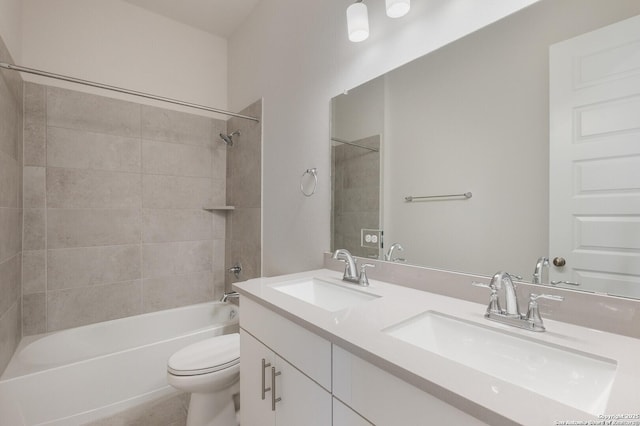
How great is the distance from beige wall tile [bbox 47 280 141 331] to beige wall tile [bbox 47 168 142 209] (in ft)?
2.08

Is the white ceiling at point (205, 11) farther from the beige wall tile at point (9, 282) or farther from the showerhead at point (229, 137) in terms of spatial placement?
the beige wall tile at point (9, 282)

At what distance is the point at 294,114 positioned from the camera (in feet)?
6.01

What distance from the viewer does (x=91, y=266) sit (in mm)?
2098

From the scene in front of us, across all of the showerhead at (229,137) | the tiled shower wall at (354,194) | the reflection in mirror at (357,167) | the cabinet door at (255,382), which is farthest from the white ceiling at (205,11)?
the cabinet door at (255,382)

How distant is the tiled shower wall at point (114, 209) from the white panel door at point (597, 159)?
2519 millimetres

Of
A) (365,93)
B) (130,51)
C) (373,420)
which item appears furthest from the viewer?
(130,51)

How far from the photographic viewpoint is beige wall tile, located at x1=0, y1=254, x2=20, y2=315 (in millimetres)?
1454

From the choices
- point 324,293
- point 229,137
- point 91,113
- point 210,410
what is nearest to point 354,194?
point 324,293

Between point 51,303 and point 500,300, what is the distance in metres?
2.70

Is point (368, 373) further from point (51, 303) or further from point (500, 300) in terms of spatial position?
point (51, 303)

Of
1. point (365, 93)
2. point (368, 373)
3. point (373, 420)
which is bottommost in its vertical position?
point (373, 420)

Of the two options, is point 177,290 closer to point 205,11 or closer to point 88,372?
point 88,372

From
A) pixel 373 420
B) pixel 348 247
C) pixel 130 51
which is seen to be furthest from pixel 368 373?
pixel 130 51

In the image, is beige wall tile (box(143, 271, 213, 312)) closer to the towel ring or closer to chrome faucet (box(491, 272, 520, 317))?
the towel ring
